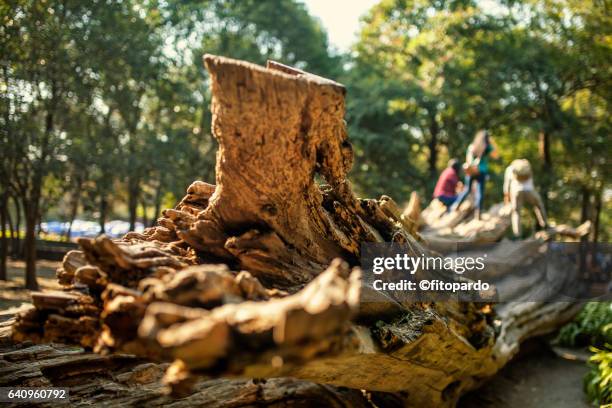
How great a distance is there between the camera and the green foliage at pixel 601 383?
23.6ft

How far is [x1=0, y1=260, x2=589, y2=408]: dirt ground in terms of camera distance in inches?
305

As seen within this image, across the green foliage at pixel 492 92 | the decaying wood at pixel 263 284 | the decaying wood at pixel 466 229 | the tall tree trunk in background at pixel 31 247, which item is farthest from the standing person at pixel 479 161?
the tall tree trunk in background at pixel 31 247

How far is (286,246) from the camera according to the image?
388 centimetres

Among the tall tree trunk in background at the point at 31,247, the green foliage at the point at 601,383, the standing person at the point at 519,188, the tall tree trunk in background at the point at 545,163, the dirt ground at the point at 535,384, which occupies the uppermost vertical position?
the tall tree trunk in background at the point at 545,163

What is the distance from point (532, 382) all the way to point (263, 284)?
7295 mm

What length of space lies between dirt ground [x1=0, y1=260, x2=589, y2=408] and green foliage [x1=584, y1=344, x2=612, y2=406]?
0.78ft

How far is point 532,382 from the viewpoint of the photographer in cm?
884

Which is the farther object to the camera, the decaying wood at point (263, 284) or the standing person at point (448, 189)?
the standing person at point (448, 189)

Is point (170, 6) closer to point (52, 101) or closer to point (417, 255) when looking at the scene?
point (52, 101)

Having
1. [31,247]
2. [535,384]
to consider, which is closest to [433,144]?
[535,384]

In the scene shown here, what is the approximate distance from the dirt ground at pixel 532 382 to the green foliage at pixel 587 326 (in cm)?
71

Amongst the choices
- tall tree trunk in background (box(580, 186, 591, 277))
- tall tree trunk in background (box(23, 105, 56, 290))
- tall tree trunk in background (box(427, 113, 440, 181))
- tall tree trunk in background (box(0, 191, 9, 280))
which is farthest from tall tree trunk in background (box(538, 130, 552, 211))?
tall tree trunk in background (box(0, 191, 9, 280))

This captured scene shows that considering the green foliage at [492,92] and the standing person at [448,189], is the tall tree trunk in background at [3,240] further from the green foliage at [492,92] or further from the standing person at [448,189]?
the green foliage at [492,92]

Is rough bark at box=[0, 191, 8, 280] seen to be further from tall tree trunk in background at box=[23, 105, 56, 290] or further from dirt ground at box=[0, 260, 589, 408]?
dirt ground at box=[0, 260, 589, 408]
